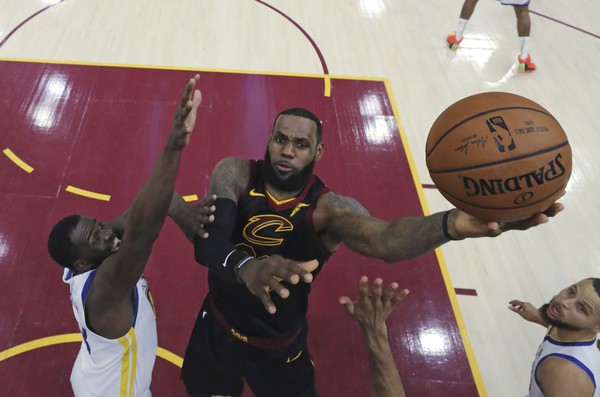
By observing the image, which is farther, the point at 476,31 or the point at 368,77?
the point at 476,31

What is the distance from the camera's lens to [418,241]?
86.6 inches

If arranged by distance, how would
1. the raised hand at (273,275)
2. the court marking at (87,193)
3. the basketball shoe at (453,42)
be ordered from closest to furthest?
the raised hand at (273,275)
the court marking at (87,193)
the basketball shoe at (453,42)

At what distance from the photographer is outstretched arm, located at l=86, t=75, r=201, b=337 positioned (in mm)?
1946

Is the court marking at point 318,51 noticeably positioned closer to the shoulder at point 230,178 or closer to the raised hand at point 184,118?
the shoulder at point 230,178

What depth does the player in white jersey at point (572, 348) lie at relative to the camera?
2.65 meters

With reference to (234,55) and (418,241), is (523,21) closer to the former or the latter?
(234,55)

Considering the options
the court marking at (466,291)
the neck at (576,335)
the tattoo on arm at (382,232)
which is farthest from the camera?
the court marking at (466,291)

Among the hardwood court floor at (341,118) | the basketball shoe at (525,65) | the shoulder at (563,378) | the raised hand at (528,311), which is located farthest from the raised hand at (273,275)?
the basketball shoe at (525,65)

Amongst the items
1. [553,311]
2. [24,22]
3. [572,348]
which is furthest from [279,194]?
[24,22]

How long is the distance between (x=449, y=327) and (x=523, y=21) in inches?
201

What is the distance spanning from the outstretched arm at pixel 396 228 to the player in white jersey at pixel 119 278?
2.20 feet

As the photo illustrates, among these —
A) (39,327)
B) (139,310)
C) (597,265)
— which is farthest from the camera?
(597,265)

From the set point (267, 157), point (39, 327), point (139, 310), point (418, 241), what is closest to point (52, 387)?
point (39, 327)

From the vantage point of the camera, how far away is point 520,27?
7.15 m
